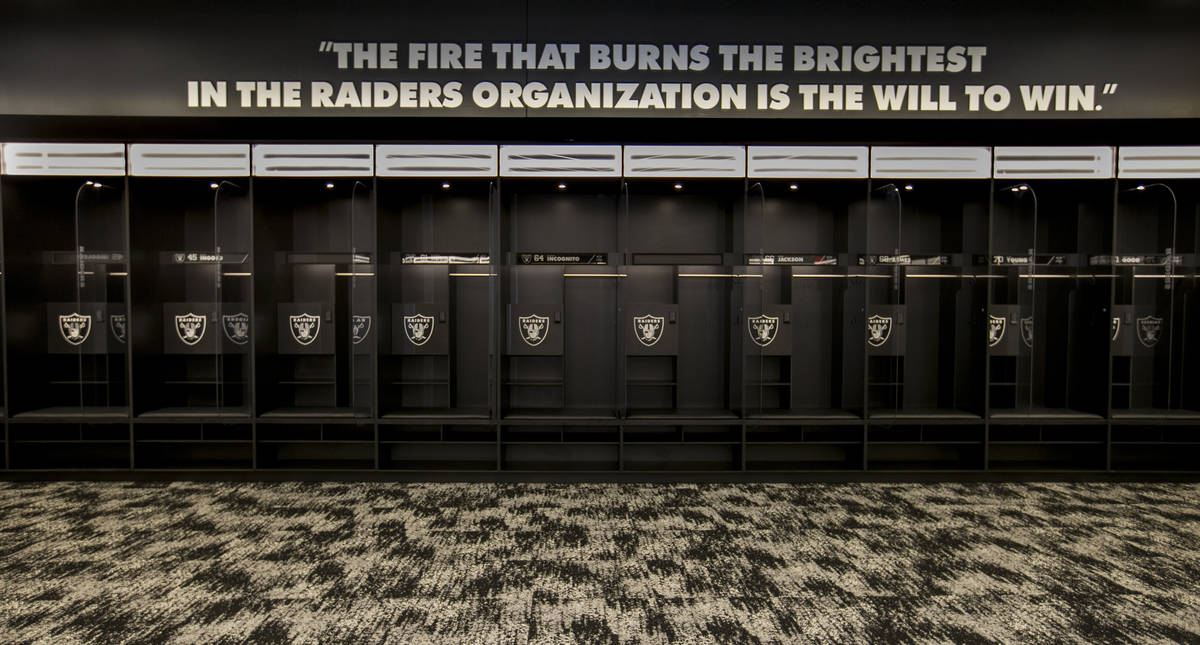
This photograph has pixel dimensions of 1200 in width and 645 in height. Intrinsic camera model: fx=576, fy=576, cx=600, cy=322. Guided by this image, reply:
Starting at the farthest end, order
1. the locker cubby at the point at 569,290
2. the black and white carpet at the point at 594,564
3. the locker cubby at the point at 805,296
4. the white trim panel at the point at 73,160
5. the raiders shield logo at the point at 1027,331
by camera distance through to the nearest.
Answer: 1. the locker cubby at the point at 569,290
2. the raiders shield logo at the point at 1027,331
3. the locker cubby at the point at 805,296
4. the white trim panel at the point at 73,160
5. the black and white carpet at the point at 594,564

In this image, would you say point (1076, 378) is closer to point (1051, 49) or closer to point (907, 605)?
point (1051, 49)

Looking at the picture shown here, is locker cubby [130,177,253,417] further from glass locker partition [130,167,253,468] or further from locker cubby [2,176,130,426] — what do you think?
locker cubby [2,176,130,426]

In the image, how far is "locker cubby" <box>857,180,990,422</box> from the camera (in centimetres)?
477

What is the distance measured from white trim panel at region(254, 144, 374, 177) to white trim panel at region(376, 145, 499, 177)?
0.41 ft

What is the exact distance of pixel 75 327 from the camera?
4.80 metres

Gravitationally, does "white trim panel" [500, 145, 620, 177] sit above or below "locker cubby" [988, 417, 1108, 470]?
above

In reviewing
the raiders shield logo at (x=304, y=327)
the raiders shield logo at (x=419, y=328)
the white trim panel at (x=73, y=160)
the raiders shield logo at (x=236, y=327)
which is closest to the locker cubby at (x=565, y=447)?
the raiders shield logo at (x=419, y=328)

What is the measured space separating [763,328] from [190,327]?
15.8 ft

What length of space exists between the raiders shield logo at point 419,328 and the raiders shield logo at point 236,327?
1296 millimetres

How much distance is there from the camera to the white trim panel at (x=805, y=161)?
4.61m

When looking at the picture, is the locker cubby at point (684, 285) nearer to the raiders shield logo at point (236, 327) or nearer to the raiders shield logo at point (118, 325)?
the raiders shield logo at point (236, 327)

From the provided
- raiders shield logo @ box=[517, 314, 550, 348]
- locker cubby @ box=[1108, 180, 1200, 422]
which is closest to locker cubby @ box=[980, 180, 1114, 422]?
locker cubby @ box=[1108, 180, 1200, 422]

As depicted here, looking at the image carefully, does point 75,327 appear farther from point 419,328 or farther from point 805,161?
point 805,161

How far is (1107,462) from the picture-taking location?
4684 mm
